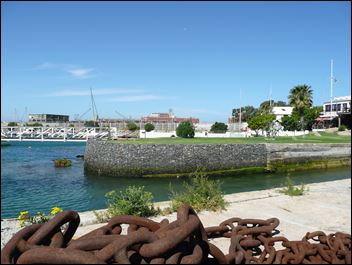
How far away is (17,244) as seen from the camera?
2035mm

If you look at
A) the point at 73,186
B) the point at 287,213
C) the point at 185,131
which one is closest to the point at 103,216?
the point at 287,213

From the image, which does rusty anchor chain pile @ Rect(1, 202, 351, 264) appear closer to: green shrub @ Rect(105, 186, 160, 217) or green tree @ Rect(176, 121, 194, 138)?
green shrub @ Rect(105, 186, 160, 217)

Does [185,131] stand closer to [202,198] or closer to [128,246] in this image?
[202,198]

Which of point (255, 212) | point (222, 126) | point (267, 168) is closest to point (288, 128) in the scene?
point (222, 126)

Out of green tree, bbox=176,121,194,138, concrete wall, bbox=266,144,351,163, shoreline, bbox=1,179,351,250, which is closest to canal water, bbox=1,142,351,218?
concrete wall, bbox=266,144,351,163

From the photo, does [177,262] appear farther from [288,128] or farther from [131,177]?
[288,128]

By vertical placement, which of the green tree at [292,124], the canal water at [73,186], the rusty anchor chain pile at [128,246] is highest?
the green tree at [292,124]

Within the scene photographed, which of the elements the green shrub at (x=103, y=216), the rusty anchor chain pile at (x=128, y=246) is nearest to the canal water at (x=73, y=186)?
the green shrub at (x=103, y=216)

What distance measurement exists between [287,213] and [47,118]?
508ft

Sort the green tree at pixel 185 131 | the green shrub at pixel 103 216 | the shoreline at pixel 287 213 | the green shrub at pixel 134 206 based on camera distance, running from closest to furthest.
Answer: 1. the shoreline at pixel 287 213
2. the green shrub at pixel 103 216
3. the green shrub at pixel 134 206
4. the green tree at pixel 185 131

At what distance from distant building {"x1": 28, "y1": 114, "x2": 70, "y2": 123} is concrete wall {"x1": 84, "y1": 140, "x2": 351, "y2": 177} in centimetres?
12536

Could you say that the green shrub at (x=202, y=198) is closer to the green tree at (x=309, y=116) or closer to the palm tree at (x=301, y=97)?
the palm tree at (x=301, y=97)

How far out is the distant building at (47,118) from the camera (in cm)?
14975

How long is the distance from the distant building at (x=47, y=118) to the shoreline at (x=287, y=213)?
149 meters
